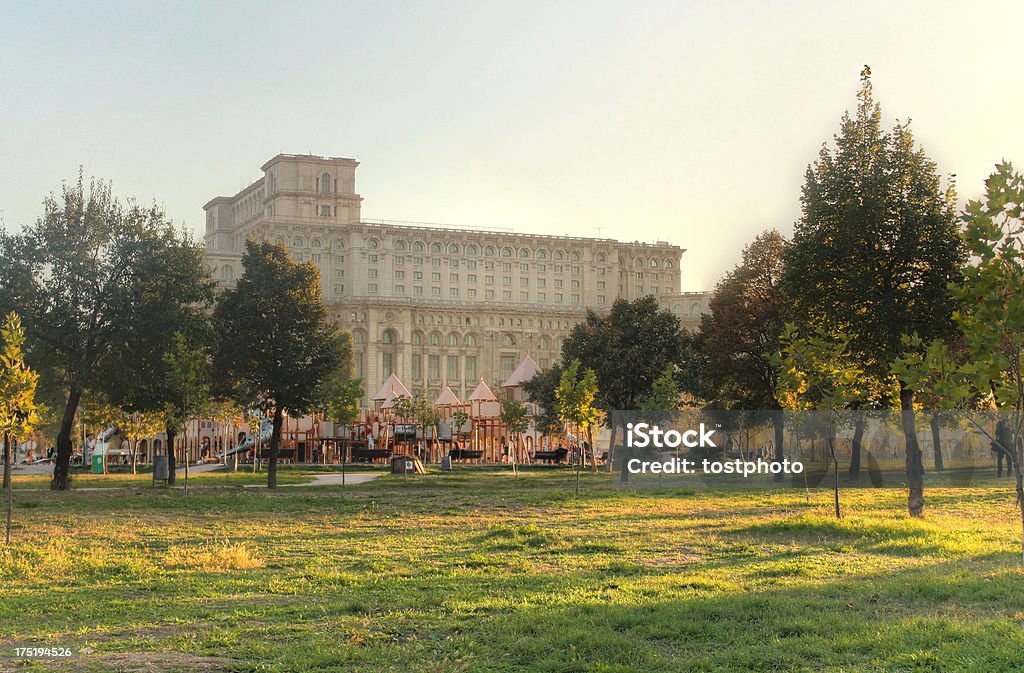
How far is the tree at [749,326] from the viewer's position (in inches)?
2067

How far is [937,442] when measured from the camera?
1427 inches

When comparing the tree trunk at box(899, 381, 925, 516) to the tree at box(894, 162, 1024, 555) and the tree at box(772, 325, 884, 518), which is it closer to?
the tree at box(772, 325, 884, 518)

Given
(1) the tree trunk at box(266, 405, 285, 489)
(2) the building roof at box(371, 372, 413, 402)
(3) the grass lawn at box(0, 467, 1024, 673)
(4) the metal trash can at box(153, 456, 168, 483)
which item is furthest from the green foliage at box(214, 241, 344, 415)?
(2) the building roof at box(371, 372, 413, 402)

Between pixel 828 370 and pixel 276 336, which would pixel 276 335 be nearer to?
pixel 276 336

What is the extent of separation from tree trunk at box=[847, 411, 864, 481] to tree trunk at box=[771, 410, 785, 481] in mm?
2311

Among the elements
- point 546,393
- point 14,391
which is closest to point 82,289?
point 14,391

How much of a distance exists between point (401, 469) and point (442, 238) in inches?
4276

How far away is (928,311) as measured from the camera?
27531 mm

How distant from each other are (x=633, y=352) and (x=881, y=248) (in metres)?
32.8

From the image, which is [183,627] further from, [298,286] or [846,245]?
[298,286]

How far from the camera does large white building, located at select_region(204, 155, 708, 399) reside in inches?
6063

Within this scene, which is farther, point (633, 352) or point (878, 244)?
point (633, 352)

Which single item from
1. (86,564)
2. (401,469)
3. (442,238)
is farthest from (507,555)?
(442,238)

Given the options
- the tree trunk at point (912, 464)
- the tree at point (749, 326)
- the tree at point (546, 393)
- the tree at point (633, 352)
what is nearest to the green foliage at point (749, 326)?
the tree at point (749, 326)
